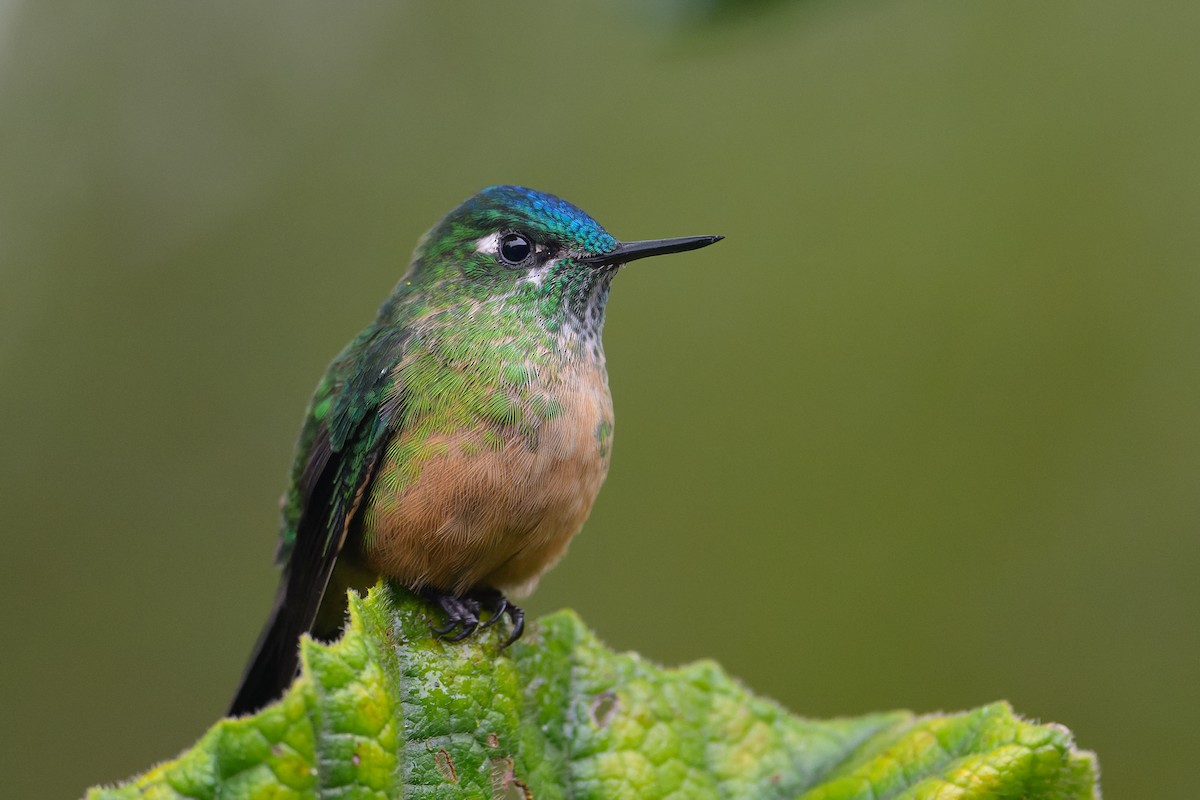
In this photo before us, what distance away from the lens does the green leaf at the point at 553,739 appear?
6.80ft

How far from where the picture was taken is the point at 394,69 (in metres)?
11.7

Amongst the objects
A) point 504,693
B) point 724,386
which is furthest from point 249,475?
point 504,693

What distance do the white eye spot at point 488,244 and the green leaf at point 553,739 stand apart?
1252 millimetres

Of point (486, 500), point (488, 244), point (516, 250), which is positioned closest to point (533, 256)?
point (516, 250)

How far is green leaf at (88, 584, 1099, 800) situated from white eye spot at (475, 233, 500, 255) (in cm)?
125

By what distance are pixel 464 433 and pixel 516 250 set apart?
83 cm

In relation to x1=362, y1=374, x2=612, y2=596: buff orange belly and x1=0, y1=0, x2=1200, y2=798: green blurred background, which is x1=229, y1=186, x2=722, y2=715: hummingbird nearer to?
x1=362, y1=374, x2=612, y2=596: buff orange belly

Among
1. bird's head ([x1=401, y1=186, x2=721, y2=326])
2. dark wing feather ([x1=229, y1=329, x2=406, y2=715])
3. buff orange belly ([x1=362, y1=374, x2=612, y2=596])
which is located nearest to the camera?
buff orange belly ([x1=362, y1=374, x2=612, y2=596])

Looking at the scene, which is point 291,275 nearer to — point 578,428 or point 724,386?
point 724,386

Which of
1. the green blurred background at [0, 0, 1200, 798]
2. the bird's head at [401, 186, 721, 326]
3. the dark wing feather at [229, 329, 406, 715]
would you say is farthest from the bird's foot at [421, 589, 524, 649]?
the green blurred background at [0, 0, 1200, 798]

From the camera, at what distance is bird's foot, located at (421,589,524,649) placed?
3041 millimetres

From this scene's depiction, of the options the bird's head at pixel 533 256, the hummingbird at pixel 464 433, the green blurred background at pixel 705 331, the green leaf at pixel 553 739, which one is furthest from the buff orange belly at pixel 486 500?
the green blurred background at pixel 705 331

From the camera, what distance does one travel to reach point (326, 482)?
3.73 meters

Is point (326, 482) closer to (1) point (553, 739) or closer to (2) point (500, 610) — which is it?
(2) point (500, 610)
